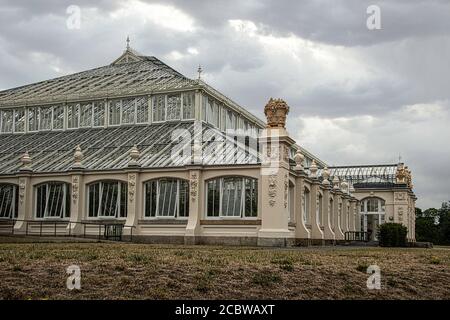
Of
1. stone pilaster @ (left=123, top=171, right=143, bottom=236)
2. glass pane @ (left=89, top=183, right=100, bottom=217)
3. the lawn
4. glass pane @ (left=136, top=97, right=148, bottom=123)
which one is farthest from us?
glass pane @ (left=136, top=97, right=148, bottom=123)

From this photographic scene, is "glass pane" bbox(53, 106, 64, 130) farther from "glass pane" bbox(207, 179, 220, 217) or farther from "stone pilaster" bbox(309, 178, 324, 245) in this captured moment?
"stone pilaster" bbox(309, 178, 324, 245)

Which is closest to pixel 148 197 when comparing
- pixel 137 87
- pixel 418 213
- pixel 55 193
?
pixel 55 193

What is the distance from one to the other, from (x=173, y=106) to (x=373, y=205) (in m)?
33.2

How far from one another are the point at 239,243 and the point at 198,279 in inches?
836

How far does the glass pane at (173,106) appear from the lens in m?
43.0

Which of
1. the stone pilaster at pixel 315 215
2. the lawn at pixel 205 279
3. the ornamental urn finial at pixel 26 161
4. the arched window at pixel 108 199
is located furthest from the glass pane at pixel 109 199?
the lawn at pixel 205 279

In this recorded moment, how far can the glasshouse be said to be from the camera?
33.2 meters

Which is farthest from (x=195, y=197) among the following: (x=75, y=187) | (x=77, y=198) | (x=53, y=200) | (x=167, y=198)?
(x=53, y=200)

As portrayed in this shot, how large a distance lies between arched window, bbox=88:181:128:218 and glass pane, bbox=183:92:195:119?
27.0 feet

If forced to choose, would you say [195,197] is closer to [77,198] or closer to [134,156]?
[134,156]

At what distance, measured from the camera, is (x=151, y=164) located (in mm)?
36094

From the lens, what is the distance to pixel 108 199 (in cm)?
3691

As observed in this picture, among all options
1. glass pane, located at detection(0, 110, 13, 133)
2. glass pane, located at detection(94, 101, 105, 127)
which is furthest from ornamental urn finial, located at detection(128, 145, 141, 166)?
glass pane, located at detection(0, 110, 13, 133)

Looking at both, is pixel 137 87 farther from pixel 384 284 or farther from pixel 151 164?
pixel 384 284
